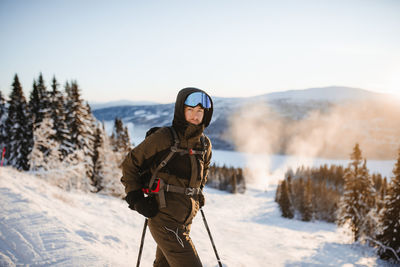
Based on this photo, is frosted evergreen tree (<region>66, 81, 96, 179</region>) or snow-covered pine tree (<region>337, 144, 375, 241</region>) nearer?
frosted evergreen tree (<region>66, 81, 96, 179</region>)

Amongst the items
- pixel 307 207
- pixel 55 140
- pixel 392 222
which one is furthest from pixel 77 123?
pixel 307 207

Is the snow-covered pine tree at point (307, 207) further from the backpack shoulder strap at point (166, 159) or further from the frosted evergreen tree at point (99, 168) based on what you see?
the backpack shoulder strap at point (166, 159)

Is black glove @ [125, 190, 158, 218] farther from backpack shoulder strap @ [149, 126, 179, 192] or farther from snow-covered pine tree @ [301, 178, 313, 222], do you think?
snow-covered pine tree @ [301, 178, 313, 222]

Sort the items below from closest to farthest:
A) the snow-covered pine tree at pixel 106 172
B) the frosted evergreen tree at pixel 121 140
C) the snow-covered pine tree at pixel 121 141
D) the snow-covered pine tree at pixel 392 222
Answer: the snow-covered pine tree at pixel 392 222 < the snow-covered pine tree at pixel 106 172 < the snow-covered pine tree at pixel 121 141 < the frosted evergreen tree at pixel 121 140

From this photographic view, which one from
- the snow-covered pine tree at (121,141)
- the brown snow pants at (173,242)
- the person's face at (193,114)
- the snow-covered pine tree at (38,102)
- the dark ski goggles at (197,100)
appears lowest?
the snow-covered pine tree at (121,141)

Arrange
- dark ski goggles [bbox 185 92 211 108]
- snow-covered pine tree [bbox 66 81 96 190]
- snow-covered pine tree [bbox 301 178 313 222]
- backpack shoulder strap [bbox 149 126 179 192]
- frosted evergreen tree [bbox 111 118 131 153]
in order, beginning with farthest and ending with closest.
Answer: snow-covered pine tree [bbox 301 178 313 222] → frosted evergreen tree [bbox 111 118 131 153] → snow-covered pine tree [bbox 66 81 96 190] → dark ski goggles [bbox 185 92 211 108] → backpack shoulder strap [bbox 149 126 179 192]

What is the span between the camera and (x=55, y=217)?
20.7ft

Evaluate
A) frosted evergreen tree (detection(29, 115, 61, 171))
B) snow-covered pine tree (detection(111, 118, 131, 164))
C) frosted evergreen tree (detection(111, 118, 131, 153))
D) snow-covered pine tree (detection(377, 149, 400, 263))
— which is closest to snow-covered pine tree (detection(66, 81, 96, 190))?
frosted evergreen tree (detection(29, 115, 61, 171))

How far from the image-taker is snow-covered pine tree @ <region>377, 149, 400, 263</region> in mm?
20734

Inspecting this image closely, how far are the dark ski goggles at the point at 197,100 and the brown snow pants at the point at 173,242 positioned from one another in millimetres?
1612

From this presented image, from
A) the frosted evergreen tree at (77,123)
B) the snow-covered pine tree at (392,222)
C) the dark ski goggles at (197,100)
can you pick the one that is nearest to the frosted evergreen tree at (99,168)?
the frosted evergreen tree at (77,123)

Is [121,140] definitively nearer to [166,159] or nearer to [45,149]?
[45,149]

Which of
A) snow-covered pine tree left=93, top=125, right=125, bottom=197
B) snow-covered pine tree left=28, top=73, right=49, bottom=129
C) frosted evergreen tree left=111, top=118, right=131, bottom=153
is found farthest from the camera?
frosted evergreen tree left=111, top=118, right=131, bottom=153

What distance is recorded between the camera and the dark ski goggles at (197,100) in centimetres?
332
